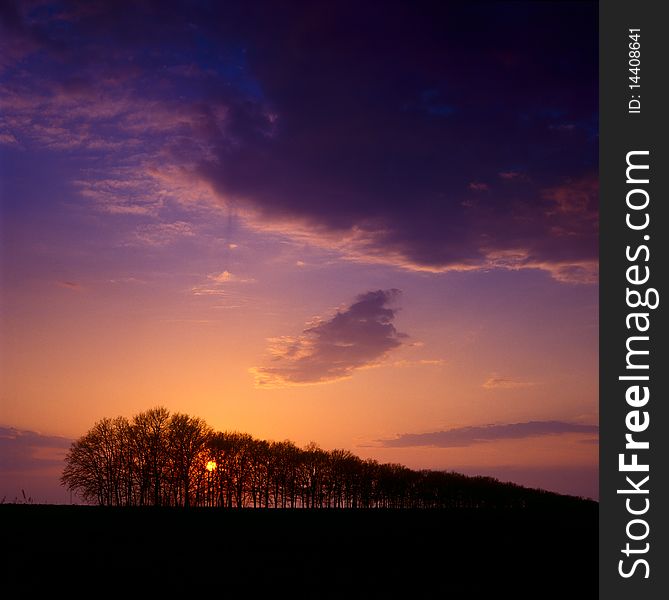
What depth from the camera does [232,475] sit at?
140625 millimetres

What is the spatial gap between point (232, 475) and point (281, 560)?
120 metres

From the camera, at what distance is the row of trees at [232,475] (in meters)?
118

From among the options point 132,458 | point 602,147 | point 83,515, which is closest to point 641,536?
point 602,147

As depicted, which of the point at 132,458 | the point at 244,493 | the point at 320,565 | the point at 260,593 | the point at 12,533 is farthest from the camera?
the point at 244,493

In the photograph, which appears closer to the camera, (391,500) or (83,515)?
(83,515)

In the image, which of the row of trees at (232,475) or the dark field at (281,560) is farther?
the row of trees at (232,475)

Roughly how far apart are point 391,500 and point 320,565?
6043 inches

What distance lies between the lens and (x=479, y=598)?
2020 cm

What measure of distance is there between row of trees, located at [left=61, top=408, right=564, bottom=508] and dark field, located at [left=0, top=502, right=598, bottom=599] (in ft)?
265

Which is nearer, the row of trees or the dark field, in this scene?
the dark field

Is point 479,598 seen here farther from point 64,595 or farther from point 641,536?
point 64,595

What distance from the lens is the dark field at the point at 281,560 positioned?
805 inches

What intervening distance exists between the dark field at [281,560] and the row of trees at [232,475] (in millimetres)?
80693

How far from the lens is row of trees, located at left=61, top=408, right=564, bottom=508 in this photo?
118 metres
